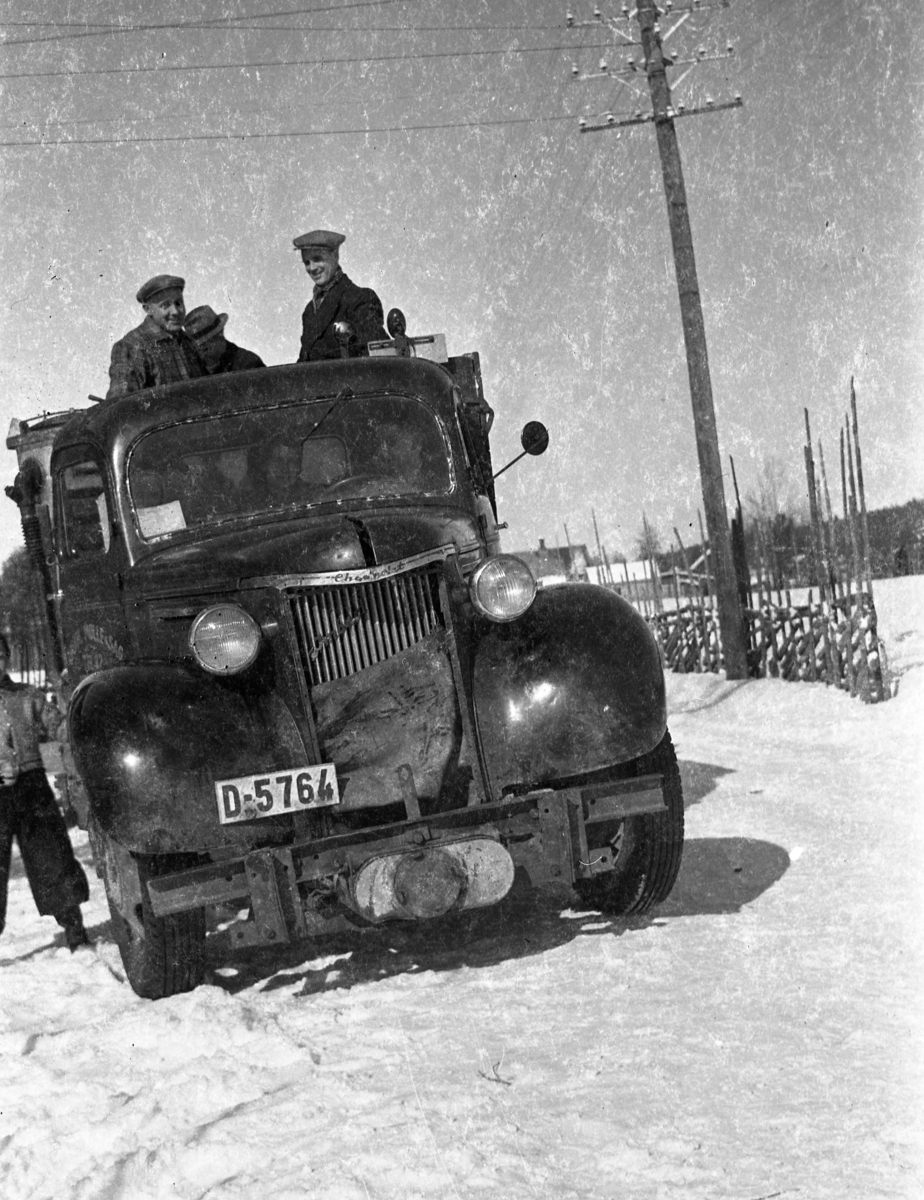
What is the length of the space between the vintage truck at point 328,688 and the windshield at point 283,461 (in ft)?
0.04

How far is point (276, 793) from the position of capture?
484cm

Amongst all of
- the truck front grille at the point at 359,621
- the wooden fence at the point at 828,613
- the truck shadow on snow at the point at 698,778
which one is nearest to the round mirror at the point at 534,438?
the truck front grille at the point at 359,621

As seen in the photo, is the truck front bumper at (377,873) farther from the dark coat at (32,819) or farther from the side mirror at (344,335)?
the side mirror at (344,335)

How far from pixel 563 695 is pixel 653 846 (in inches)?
33.4

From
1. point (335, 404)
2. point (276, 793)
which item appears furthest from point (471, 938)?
point (335, 404)

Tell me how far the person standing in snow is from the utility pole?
11273 millimetres

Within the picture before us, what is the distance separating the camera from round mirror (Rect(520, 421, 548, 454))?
21.9 ft

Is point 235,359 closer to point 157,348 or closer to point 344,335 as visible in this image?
point 157,348

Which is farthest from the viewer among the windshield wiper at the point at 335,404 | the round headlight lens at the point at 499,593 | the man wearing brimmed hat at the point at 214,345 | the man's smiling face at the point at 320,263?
the man's smiling face at the point at 320,263

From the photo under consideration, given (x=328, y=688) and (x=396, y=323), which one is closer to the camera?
(x=328, y=688)

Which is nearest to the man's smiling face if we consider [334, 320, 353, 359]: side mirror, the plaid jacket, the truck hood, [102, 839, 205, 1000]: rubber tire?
[334, 320, 353, 359]: side mirror

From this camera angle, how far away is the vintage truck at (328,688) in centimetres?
479

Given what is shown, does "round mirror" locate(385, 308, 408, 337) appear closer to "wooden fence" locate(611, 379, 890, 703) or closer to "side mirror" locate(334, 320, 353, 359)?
"side mirror" locate(334, 320, 353, 359)

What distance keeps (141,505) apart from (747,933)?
3.27 m
